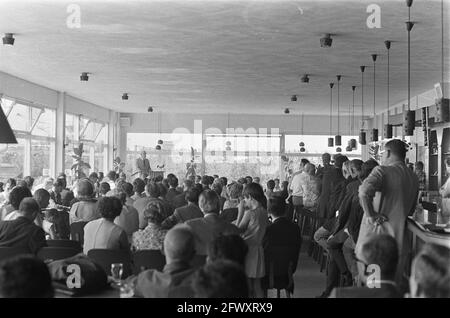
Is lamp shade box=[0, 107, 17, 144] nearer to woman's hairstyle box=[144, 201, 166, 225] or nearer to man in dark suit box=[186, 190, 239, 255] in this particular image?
woman's hairstyle box=[144, 201, 166, 225]

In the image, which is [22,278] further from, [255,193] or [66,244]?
[255,193]

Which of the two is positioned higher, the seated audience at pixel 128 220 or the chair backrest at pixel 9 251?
the seated audience at pixel 128 220

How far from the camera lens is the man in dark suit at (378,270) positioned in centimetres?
280

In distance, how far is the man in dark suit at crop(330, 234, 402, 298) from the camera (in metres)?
2.80

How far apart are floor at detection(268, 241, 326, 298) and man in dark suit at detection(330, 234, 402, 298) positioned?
3.41m

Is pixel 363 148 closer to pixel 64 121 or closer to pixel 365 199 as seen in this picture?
pixel 64 121

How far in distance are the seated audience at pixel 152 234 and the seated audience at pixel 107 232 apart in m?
0.11

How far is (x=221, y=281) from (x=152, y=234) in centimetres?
248

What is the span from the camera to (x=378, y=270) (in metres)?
2.98

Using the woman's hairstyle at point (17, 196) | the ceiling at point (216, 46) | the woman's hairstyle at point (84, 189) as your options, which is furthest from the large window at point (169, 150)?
the woman's hairstyle at point (17, 196)

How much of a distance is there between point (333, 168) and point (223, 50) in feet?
8.02

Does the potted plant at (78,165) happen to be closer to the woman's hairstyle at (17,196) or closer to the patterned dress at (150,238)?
the woman's hairstyle at (17,196)

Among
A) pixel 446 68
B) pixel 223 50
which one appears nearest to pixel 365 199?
pixel 223 50

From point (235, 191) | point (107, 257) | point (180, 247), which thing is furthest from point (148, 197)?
point (180, 247)
